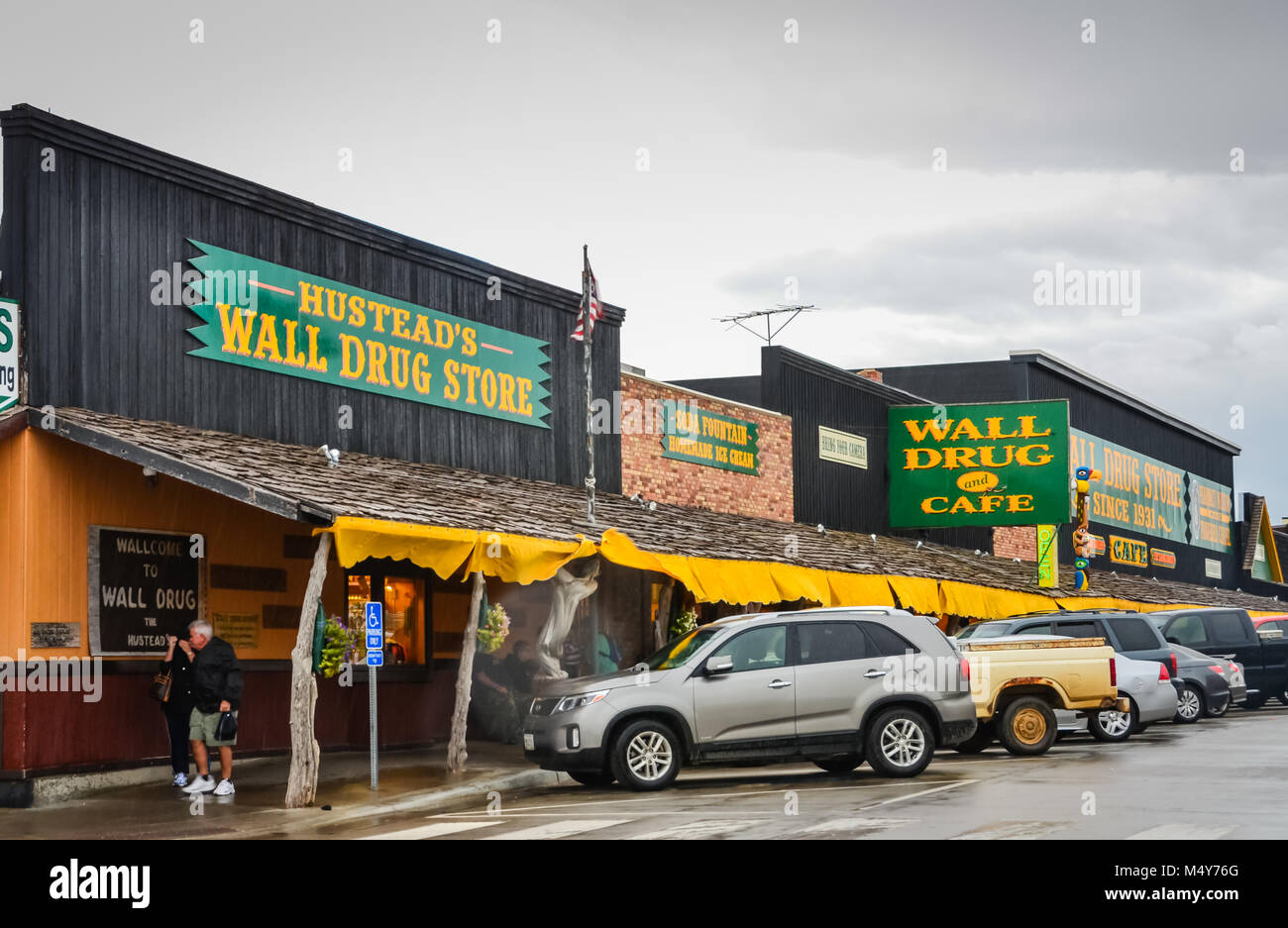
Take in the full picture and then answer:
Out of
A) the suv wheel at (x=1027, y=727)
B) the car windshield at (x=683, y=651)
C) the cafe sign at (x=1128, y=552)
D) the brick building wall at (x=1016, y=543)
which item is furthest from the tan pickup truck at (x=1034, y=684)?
the cafe sign at (x=1128, y=552)

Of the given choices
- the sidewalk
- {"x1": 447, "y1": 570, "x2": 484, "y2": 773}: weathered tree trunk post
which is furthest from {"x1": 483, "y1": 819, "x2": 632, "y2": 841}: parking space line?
{"x1": 447, "y1": 570, "x2": 484, "y2": 773}: weathered tree trunk post

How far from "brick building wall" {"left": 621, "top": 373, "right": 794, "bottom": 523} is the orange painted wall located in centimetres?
926

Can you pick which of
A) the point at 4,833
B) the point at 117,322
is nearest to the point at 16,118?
the point at 117,322

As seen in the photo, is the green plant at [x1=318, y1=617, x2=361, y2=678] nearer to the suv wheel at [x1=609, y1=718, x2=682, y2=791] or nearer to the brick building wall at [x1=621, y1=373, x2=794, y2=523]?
the suv wheel at [x1=609, y1=718, x2=682, y2=791]

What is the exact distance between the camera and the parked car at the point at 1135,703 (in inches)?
866

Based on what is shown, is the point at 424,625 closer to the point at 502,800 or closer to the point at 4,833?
the point at 502,800

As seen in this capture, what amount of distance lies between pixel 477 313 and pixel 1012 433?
1595 cm

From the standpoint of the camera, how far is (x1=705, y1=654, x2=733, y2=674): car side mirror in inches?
626

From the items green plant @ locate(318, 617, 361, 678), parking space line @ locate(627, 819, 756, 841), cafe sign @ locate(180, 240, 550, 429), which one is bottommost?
parking space line @ locate(627, 819, 756, 841)

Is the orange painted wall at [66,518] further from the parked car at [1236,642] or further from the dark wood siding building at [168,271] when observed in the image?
the parked car at [1236,642]

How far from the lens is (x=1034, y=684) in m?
19.9

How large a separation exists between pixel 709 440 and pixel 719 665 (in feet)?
40.2

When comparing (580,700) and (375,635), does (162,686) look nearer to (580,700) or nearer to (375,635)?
(375,635)

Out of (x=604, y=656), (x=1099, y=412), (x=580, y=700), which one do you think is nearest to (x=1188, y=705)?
(x=604, y=656)
